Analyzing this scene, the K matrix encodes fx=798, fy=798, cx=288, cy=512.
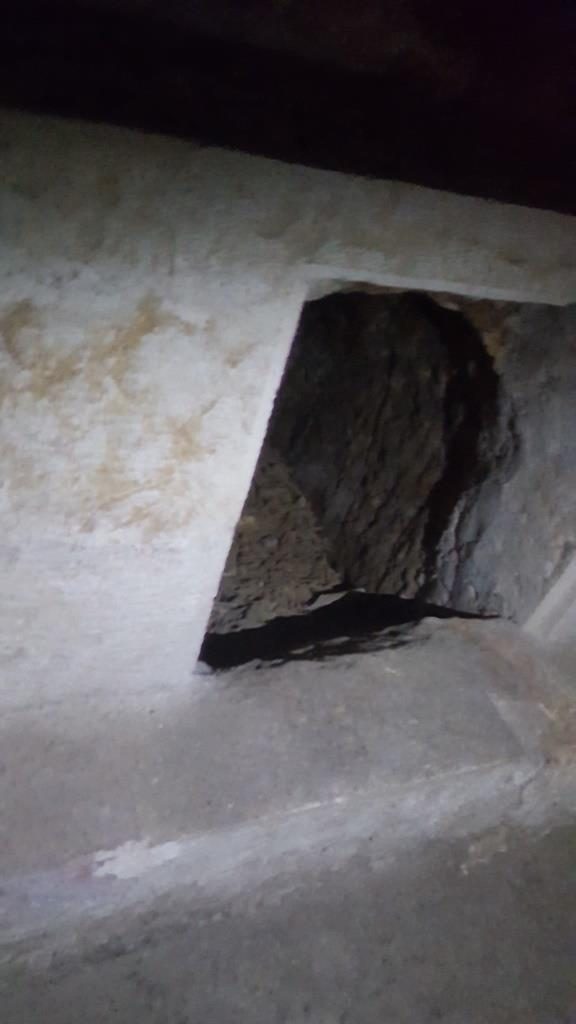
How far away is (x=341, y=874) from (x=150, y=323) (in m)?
0.80

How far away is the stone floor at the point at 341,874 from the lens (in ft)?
3.10

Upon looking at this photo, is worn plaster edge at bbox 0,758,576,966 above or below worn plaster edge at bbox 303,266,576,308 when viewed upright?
below

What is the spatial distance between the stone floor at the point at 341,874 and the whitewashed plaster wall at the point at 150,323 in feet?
0.78

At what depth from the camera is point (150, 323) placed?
29.8 inches

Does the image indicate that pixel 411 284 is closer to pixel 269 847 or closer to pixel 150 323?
pixel 150 323

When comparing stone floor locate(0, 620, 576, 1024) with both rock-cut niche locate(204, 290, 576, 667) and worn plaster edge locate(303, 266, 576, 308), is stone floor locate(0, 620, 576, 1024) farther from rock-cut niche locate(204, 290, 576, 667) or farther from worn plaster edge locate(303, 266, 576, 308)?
worn plaster edge locate(303, 266, 576, 308)

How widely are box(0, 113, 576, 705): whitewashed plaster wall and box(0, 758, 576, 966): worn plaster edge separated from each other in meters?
0.23

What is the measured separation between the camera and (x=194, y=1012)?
0.94m

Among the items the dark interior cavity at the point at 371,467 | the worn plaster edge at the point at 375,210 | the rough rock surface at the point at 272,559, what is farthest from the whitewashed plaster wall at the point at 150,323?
the rough rock surface at the point at 272,559

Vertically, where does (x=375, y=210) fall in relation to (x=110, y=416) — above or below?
above

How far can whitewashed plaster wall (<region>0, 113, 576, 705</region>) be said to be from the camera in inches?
26.7

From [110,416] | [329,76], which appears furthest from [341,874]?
[329,76]

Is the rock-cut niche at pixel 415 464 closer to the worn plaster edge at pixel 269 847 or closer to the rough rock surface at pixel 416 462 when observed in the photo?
the rough rock surface at pixel 416 462

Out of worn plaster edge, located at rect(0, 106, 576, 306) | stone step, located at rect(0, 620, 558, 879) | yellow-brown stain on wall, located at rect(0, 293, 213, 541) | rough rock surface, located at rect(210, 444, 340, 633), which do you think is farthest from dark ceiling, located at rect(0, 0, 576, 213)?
rough rock surface, located at rect(210, 444, 340, 633)
